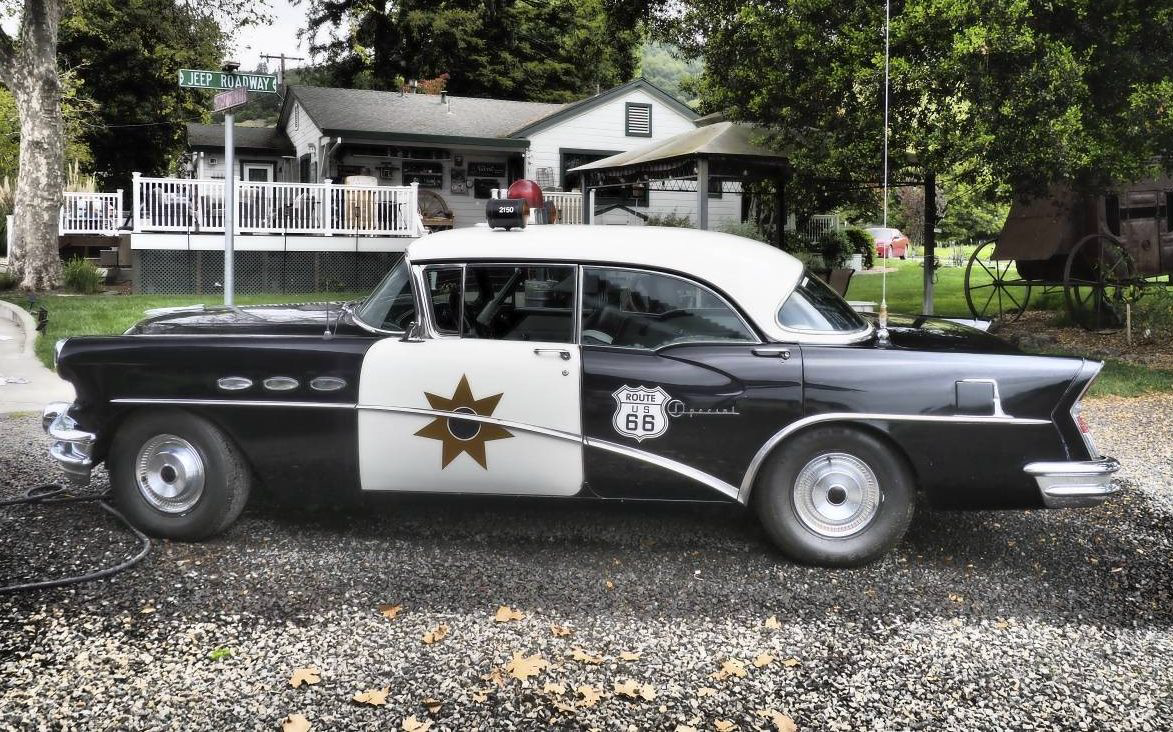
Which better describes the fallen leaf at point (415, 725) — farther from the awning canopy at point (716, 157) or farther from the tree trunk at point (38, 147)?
the tree trunk at point (38, 147)

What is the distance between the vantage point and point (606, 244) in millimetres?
4871

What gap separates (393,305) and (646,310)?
1216 mm

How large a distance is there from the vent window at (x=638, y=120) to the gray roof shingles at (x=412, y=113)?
6.89ft

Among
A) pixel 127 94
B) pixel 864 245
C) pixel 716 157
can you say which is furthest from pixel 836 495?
pixel 127 94

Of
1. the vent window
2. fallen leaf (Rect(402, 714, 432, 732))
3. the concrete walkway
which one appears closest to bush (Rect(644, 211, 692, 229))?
the vent window

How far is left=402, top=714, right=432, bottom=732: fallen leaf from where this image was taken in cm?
325

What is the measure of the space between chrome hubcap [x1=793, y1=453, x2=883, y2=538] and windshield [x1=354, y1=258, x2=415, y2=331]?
77.8 inches

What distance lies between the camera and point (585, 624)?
13.5 feet

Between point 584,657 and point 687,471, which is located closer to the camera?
point 584,657

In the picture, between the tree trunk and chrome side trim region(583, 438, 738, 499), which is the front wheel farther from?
the tree trunk

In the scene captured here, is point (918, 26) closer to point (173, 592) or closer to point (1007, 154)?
point (1007, 154)

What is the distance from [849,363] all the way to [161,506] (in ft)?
10.8

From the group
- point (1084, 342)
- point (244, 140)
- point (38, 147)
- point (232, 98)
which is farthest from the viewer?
point (244, 140)

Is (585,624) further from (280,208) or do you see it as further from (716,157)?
(280,208)
